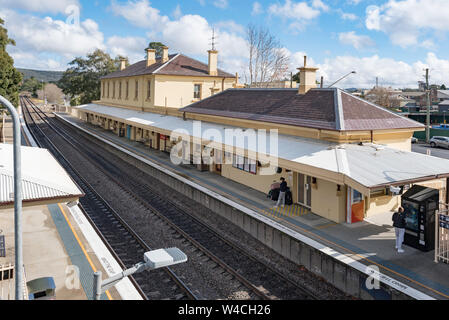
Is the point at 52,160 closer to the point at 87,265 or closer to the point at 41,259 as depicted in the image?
the point at 41,259

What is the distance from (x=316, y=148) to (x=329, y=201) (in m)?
2.30

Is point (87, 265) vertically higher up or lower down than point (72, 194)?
lower down

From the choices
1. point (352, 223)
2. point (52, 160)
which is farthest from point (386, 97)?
point (52, 160)

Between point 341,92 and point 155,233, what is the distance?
10.8 metres

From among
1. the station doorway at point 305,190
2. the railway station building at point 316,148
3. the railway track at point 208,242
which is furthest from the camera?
the station doorway at point 305,190

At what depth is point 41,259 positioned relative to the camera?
11.4m

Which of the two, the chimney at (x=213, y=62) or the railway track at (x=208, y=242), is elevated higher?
the chimney at (x=213, y=62)

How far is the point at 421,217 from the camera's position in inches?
468

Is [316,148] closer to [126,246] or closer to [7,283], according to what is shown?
[126,246]

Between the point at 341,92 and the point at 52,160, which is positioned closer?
the point at 52,160

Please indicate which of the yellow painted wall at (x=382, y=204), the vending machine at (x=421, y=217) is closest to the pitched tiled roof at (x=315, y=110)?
the yellow painted wall at (x=382, y=204)

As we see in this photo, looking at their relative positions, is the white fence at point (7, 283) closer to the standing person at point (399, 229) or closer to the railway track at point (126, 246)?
the railway track at point (126, 246)

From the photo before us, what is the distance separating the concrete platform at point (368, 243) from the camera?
993 centimetres

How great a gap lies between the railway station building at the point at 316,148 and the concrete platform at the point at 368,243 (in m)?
0.69
